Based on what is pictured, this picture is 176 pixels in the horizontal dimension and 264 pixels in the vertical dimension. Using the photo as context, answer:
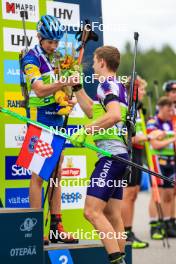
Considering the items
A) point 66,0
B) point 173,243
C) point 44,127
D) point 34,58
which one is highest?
point 66,0

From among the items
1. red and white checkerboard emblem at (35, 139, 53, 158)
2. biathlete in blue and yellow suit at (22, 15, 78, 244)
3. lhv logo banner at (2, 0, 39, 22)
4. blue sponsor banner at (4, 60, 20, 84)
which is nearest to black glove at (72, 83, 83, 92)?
biathlete in blue and yellow suit at (22, 15, 78, 244)

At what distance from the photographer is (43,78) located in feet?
23.8

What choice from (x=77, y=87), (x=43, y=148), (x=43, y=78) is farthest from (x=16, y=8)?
(x=43, y=148)

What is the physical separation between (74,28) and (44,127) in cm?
190

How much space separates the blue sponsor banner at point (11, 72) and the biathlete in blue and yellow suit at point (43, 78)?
1.96 ft

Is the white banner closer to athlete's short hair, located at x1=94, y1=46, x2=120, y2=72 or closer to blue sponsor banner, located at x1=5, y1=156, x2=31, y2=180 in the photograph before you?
athlete's short hair, located at x1=94, y1=46, x2=120, y2=72

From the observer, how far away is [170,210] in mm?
11547

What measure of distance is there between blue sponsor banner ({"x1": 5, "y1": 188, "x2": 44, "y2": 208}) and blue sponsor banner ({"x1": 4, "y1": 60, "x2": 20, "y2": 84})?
44.7 inches

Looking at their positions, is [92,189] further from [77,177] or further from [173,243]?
[173,243]

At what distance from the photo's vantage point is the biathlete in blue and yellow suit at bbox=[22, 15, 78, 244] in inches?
279

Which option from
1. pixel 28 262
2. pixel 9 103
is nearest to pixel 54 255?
pixel 28 262

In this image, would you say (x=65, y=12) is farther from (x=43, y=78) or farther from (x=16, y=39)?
(x=43, y=78)

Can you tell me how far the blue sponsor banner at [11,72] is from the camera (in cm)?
791

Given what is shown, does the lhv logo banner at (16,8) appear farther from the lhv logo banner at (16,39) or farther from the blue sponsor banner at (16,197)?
the blue sponsor banner at (16,197)
